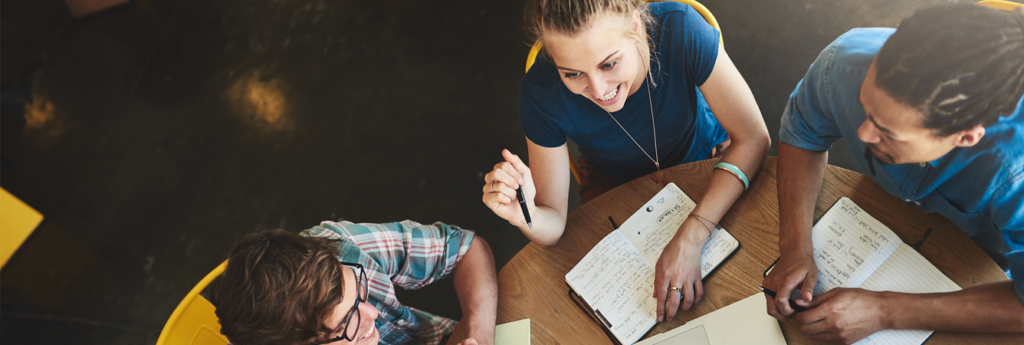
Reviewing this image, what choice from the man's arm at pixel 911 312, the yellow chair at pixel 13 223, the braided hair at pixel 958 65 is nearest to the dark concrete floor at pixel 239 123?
the yellow chair at pixel 13 223

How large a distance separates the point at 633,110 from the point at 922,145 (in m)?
0.65

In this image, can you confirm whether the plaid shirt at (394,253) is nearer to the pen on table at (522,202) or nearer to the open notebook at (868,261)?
the pen on table at (522,202)

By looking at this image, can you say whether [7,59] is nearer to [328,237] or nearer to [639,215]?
[328,237]

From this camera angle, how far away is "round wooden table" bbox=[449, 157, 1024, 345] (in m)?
1.06

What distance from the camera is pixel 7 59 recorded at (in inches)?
137

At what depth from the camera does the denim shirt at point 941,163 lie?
0.84 metres

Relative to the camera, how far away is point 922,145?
811 millimetres

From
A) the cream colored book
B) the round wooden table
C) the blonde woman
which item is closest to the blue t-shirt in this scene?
the blonde woman

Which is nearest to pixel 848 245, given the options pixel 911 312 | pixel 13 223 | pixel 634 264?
pixel 911 312

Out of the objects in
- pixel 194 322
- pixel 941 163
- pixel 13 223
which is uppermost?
pixel 941 163

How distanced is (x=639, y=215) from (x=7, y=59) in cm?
426

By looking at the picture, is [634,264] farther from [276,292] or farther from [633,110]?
[276,292]

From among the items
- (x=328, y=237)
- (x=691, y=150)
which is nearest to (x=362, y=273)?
(x=328, y=237)

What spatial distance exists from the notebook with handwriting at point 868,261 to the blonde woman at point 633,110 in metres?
0.20
